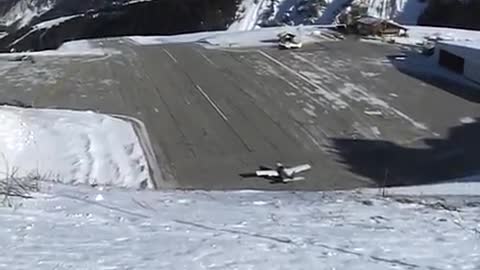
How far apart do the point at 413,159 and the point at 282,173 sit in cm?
201

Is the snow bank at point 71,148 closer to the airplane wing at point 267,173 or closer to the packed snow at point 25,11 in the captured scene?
the airplane wing at point 267,173

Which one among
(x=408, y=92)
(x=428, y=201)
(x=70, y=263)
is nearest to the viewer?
(x=70, y=263)


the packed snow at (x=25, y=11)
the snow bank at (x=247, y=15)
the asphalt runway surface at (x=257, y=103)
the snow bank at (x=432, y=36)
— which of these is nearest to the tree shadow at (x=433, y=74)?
the asphalt runway surface at (x=257, y=103)

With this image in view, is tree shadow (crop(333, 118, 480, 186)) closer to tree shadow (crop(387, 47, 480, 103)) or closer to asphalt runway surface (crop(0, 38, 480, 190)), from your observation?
asphalt runway surface (crop(0, 38, 480, 190))

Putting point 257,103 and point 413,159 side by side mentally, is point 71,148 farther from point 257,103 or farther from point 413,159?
point 413,159

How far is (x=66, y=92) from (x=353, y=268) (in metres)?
12.7

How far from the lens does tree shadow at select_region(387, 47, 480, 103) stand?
17.0 m

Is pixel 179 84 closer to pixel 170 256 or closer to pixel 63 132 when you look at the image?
pixel 63 132

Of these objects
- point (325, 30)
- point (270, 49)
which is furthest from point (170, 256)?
point (325, 30)

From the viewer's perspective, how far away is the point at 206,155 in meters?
12.7

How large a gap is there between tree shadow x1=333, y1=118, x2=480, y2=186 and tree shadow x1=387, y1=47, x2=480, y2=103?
10.6 ft

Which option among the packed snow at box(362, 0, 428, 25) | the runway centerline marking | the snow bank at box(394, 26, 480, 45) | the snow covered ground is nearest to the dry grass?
the runway centerline marking

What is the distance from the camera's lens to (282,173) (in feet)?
38.2

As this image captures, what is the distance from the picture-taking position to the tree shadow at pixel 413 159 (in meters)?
11.7
